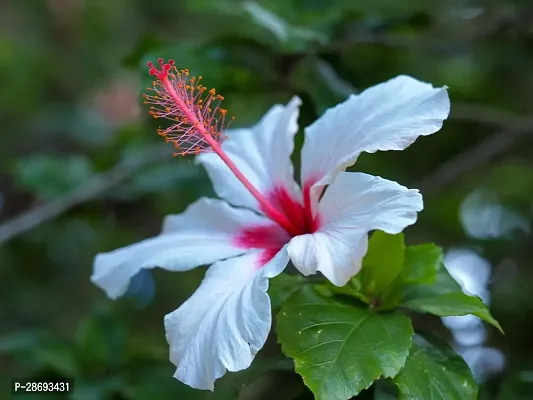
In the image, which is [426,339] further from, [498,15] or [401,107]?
[498,15]

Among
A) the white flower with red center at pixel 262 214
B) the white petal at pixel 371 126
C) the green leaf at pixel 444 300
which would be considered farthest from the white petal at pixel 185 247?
the green leaf at pixel 444 300

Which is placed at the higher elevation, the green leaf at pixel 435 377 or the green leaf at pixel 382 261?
the green leaf at pixel 382 261

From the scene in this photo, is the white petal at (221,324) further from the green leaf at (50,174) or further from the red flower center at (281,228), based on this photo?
the green leaf at (50,174)

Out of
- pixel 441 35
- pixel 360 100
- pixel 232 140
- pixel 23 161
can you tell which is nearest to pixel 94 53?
pixel 23 161

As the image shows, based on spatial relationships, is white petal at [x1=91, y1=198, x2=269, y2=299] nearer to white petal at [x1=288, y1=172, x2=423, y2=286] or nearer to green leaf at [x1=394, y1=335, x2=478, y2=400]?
white petal at [x1=288, y1=172, x2=423, y2=286]

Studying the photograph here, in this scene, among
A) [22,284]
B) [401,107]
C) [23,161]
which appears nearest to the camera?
[401,107]

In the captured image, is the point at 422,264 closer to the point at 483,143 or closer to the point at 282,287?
the point at 282,287

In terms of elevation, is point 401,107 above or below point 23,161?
below

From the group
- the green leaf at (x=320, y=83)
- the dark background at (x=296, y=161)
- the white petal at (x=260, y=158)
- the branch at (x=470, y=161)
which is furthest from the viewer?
the branch at (x=470, y=161)
